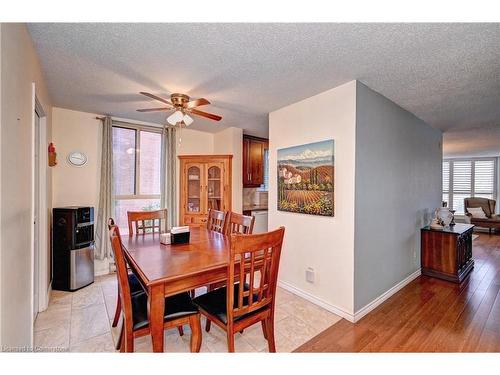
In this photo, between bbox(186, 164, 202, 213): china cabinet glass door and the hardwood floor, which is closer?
the hardwood floor

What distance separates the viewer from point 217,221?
2.85 meters

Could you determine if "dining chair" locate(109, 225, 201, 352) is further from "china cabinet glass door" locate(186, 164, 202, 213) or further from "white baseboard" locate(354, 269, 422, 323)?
"china cabinet glass door" locate(186, 164, 202, 213)

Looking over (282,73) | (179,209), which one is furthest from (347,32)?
(179,209)

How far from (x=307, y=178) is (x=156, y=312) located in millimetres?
2013

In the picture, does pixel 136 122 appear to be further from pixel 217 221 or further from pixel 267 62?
pixel 267 62

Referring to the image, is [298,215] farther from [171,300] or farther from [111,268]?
[111,268]

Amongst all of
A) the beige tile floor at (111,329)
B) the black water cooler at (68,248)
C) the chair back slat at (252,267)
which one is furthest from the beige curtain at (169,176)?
the chair back slat at (252,267)

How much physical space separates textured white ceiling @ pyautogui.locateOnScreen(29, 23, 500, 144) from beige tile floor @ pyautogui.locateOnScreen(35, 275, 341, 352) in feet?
7.72

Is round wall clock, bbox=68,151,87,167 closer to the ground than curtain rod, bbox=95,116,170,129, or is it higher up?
closer to the ground

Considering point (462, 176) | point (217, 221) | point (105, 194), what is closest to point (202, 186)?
point (217, 221)

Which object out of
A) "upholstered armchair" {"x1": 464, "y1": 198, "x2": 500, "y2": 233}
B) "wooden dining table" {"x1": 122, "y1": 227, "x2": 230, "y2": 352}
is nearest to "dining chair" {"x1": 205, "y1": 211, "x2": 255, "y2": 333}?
"wooden dining table" {"x1": 122, "y1": 227, "x2": 230, "y2": 352}

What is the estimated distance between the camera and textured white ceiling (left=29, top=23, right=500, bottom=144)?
1.53 meters

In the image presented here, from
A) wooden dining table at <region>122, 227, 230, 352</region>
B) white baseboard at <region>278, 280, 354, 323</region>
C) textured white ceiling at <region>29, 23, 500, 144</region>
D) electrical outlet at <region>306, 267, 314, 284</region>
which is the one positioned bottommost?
white baseboard at <region>278, 280, 354, 323</region>

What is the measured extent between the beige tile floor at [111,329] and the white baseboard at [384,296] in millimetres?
225
